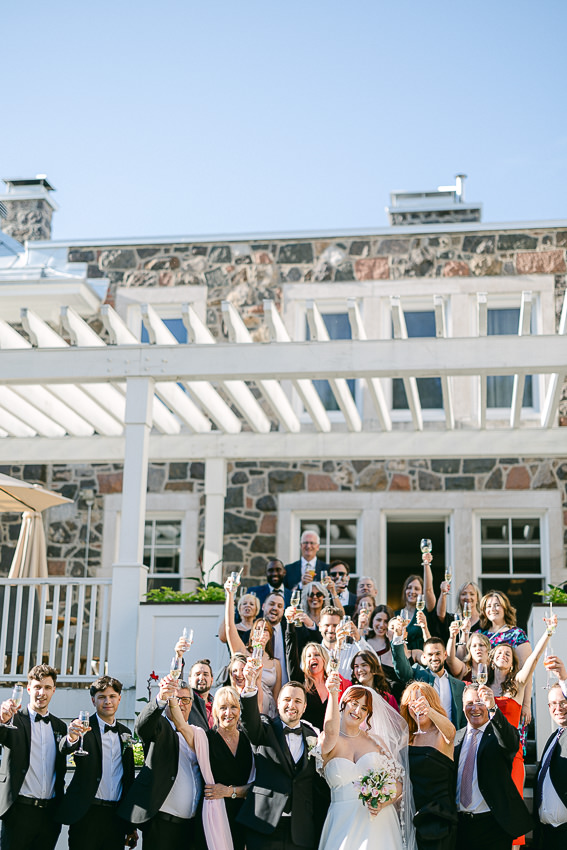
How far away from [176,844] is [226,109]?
5.60 metres

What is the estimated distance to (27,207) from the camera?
13.7 m

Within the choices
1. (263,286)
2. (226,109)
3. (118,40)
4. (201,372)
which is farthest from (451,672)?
(263,286)

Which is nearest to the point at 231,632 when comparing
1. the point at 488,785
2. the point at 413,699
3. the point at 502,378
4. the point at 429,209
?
the point at 413,699

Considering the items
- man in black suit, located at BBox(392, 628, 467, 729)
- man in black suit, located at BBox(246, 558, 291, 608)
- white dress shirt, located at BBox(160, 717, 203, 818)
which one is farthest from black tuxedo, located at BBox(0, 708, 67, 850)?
man in black suit, located at BBox(246, 558, 291, 608)

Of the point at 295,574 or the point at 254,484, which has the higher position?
the point at 254,484

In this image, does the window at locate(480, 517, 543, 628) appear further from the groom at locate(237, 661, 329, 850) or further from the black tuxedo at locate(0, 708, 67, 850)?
the black tuxedo at locate(0, 708, 67, 850)

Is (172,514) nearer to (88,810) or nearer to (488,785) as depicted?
(88,810)

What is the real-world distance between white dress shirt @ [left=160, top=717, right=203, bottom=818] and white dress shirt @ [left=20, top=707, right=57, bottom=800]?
25.9 inches

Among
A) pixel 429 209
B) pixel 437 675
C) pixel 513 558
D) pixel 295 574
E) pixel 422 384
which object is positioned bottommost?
pixel 437 675

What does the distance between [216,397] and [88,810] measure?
5140 millimetres

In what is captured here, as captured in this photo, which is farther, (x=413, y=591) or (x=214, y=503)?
(x=214, y=503)

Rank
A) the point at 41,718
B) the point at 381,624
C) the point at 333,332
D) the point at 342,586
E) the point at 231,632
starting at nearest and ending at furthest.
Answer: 1. the point at 41,718
2. the point at 231,632
3. the point at 381,624
4. the point at 342,586
5. the point at 333,332

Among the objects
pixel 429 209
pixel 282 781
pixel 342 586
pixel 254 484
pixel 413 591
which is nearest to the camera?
pixel 282 781

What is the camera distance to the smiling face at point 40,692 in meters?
5.71
